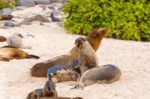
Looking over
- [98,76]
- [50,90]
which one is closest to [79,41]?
[98,76]

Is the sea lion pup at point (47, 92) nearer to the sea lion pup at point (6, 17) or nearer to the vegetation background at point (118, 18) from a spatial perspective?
the vegetation background at point (118, 18)

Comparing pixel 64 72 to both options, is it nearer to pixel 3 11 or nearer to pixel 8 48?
pixel 8 48

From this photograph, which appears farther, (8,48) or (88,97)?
(8,48)

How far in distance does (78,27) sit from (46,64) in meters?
4.92

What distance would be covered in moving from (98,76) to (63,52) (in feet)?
10.9

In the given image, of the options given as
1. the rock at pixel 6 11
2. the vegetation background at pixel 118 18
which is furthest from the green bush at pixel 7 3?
the vegetation background at pixel 118 18

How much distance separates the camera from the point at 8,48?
1182cm

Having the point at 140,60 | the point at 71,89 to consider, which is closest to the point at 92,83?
the point at 71,89

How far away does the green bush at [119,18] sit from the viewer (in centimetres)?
1441

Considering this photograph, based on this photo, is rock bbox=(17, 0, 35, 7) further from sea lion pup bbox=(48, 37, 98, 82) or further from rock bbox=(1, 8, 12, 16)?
sea lion pup bbox=(48, 37, 98, 82)

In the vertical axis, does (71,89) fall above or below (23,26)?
above

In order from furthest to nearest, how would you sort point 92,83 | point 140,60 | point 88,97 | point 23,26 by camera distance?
point 23,26 → point 140,60 → point 92,83 → point 88,97

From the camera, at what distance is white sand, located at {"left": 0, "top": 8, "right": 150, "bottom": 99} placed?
8.66m

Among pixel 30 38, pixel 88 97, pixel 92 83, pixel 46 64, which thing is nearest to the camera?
pixel 88 97
